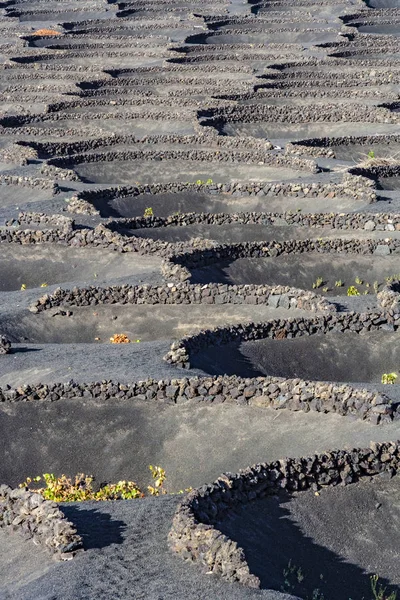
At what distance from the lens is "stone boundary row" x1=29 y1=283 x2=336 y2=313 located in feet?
122

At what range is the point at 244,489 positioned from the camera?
22.2m

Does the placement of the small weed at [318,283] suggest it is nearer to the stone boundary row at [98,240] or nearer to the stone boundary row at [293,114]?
the stone boundary row at [98,240]

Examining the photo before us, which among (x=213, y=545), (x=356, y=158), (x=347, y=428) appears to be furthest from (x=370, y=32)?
(x=213, y=545)

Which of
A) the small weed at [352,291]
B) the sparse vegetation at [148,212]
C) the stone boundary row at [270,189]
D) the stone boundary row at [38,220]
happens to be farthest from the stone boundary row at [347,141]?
the small weed at [352,291]

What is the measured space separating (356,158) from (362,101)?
13.6m

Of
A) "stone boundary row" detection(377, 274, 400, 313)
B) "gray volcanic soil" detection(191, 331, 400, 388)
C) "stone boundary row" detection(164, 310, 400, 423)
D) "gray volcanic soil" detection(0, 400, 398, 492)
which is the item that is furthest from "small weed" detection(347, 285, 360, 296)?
"gray volcanic soil" detection(0, 400, 398, 492)

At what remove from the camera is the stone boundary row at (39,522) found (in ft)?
65.8

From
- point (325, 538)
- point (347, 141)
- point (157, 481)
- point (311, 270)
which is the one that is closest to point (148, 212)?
point (311, 270)

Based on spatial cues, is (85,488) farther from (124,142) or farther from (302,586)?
(124,142)

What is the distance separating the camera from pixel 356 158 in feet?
Answer: 209

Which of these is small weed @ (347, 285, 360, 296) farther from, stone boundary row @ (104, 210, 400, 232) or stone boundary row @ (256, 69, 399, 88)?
stone boundary row @ (256, 69, 399, 88)

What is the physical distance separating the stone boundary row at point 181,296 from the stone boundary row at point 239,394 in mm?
8516

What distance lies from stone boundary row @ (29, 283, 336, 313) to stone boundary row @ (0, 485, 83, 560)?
16.7 meters

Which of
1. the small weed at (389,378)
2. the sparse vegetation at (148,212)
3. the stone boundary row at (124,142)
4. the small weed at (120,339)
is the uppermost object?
the small weed at (120,339)
